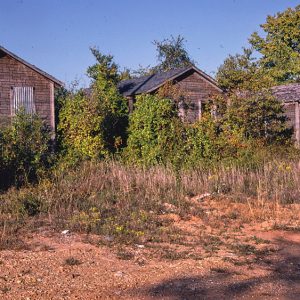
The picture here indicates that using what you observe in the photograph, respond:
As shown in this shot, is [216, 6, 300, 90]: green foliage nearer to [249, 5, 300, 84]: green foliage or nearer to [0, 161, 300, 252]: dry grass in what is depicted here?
[249, 5, 300, 84]: green foliage

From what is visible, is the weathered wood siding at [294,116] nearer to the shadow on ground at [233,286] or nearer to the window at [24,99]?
the window at [24,99]

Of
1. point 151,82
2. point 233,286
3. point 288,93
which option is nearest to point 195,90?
point 151,82

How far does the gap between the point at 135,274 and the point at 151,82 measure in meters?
18.4

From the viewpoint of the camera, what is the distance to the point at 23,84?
20.6 meters

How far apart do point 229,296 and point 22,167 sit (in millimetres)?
9466

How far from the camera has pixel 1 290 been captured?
6035mm

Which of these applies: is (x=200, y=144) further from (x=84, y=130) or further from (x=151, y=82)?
(x=151, y=82)

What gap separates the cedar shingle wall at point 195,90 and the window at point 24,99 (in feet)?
24.7

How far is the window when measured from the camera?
66.8ft

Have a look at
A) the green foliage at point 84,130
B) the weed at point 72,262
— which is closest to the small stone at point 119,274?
the weed at point 72,262

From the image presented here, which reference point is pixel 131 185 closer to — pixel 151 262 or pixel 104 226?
pixel 104 226

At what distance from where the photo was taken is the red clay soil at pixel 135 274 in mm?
6051

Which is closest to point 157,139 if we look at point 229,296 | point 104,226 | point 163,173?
point 163,173

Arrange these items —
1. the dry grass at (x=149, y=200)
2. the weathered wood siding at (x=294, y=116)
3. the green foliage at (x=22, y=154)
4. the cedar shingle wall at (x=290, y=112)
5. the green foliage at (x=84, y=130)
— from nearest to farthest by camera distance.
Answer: the dry grass at (x=149, y=200), the green foliage at (x=22, y=154), the green foliage at (x=84, y=130), the weathered wood siding at (x=294, y=116), the cedar shingle wall at (x=290, y=112)
